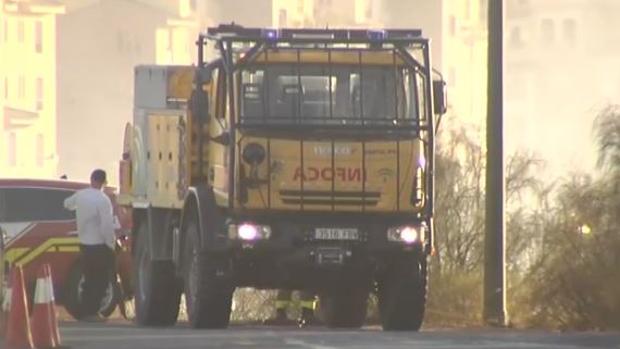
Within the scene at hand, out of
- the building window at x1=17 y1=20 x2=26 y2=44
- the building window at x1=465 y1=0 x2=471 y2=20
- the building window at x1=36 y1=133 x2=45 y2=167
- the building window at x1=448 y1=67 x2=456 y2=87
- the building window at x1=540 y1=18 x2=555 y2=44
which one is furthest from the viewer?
the building window at x1=17 y1=20 x2=26 y2=44

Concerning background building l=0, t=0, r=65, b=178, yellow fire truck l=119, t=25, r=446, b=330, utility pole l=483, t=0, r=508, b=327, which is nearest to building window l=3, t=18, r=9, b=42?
→ background building l=0, t=0, r=65, b=178

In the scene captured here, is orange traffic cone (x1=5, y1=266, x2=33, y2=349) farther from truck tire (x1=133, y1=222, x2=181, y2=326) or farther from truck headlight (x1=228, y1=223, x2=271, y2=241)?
truck tire (x1=133, y1=222, x2=181, y2=326)

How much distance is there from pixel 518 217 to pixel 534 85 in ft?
94.4

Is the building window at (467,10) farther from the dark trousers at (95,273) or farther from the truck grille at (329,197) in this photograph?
the truck grille at (329,197)

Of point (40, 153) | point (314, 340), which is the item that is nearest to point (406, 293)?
point (314, 340)

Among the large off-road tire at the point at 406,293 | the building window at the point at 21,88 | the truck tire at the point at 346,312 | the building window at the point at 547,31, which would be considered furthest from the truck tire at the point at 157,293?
the building window at the point at 21,88

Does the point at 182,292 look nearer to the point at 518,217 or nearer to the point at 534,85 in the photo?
the point at 518,217

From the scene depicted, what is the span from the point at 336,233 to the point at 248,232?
0.83 metres

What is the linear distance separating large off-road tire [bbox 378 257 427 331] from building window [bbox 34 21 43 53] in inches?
2652

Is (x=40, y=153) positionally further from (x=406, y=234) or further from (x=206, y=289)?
(x=406, y=234)

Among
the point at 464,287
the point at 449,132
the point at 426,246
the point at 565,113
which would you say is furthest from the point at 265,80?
the point at 565,113

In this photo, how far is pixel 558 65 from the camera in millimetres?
66250

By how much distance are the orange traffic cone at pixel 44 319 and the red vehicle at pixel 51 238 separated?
897 centimetres

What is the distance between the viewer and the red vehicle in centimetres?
2591
